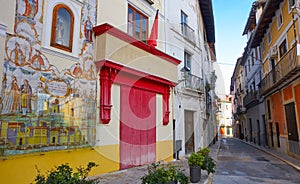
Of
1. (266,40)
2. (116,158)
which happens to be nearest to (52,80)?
(116,158)

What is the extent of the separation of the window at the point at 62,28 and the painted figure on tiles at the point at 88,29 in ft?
1.55

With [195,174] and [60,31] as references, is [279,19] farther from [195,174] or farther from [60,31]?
[60,31]

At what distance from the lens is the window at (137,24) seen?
8406mm

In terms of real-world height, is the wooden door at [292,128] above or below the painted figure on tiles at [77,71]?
below

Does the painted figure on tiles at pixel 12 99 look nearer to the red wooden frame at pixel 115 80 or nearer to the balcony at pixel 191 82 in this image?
the red wooden frame at pixel 115 80

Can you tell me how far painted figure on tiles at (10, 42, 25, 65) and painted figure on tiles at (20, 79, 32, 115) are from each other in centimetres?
42

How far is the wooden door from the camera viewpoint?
1206cm

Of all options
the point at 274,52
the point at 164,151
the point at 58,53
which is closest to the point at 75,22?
the point at 58,53

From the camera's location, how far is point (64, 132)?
5.44 m

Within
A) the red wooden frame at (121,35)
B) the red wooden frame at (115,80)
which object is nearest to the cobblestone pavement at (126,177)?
the red wooden frame at (115,80)

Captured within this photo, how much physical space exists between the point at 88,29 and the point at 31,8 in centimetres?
166

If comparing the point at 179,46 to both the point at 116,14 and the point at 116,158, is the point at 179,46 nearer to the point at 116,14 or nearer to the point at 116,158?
the point at 116,14

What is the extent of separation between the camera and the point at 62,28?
5.74 meters

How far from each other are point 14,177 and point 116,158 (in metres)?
3.08
